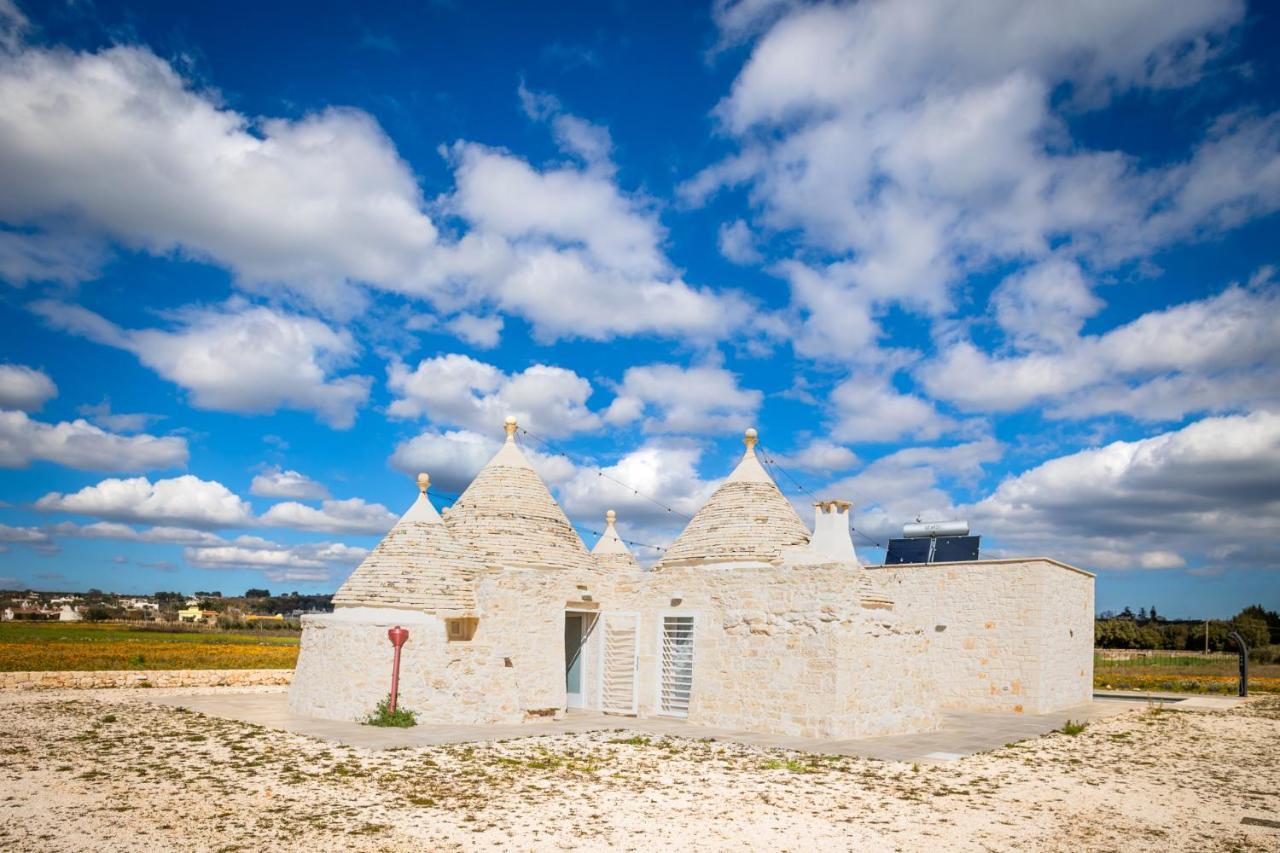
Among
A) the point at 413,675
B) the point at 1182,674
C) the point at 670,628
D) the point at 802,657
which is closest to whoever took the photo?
the point at 802,657

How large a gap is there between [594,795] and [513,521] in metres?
9.86

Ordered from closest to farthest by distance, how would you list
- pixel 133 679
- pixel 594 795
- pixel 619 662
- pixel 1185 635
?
pixel 594 795 → pixel 619 662 → pixel 133 679 → pixel 1185 635

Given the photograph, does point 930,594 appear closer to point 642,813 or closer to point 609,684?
point 609,684

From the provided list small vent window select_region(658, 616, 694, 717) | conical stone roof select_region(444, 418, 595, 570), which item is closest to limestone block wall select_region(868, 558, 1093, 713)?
small vent window select_region(658, 616, 694, 717)

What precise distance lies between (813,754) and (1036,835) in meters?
4.80

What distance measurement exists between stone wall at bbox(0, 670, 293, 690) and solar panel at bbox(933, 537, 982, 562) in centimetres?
1951

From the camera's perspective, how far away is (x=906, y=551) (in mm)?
24875

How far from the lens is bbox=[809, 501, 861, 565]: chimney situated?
732 inches

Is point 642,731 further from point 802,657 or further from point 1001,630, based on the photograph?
point 1001,630

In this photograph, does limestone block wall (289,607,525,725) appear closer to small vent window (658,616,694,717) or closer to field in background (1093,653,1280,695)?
small vent window (658,616,694,717)

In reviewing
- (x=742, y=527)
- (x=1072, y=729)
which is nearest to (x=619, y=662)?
(x=742, y=527)

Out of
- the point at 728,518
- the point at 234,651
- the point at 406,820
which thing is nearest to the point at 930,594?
the point at 728,518

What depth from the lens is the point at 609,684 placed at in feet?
60.5

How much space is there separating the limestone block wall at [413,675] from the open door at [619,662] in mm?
2756
